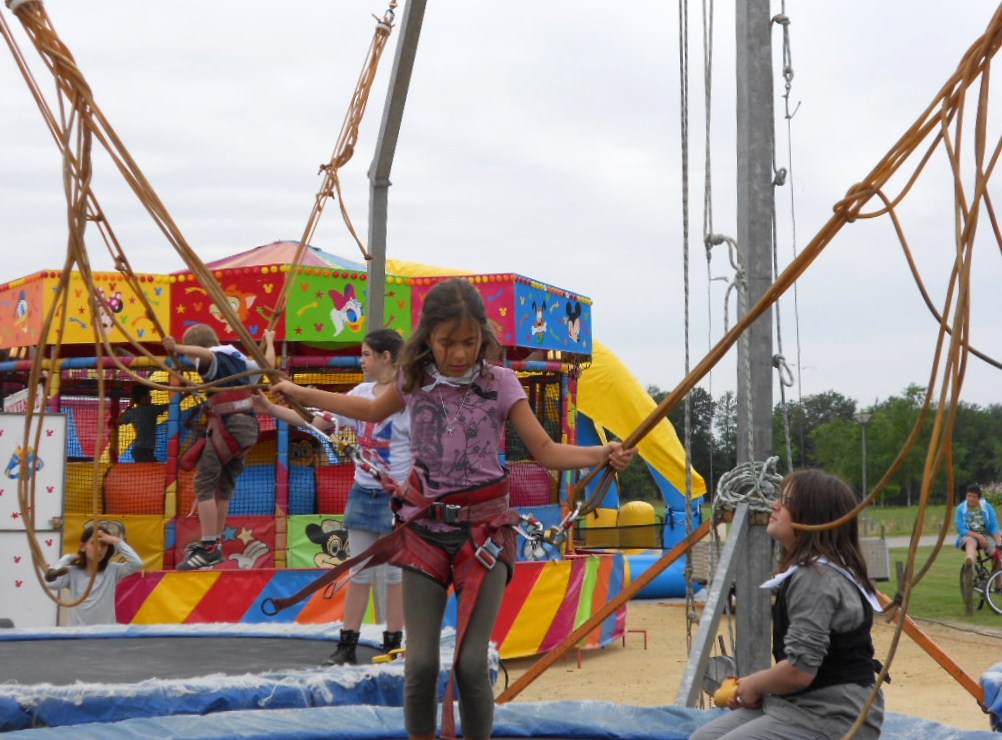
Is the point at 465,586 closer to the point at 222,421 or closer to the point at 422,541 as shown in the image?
the point at 422,541

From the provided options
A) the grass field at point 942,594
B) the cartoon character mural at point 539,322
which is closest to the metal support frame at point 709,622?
the grass field at point 942,594

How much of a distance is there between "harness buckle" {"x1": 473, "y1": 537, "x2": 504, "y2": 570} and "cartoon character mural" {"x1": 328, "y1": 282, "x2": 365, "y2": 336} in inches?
268

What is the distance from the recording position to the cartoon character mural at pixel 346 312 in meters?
9.54

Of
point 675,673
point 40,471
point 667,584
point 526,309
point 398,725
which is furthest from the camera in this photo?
point 667,584

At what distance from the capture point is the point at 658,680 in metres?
7.85

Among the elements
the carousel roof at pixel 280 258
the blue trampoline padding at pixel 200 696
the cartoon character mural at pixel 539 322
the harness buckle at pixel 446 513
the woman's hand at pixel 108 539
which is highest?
the carousel roof at pixel 280 258

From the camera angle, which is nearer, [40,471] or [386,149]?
[386,149]

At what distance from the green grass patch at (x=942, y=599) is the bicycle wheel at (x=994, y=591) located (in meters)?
0.08

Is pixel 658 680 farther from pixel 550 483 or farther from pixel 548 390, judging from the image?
pixel 548 390

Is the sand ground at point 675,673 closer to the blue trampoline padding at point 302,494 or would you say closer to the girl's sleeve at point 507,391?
the blue trampoline padding at point 302,494

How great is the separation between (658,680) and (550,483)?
259cm

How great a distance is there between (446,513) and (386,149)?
3121 mm

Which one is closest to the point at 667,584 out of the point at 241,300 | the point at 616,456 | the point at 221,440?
the point at 241,300

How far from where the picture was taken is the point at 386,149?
220 inches
